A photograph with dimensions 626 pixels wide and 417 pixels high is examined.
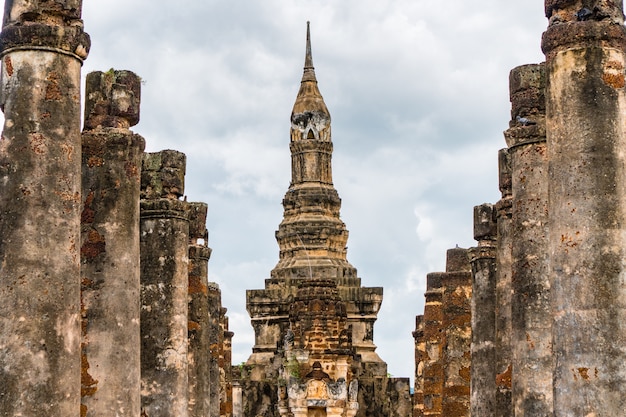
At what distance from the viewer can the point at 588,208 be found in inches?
381

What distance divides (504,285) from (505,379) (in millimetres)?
1140

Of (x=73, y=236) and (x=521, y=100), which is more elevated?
(x=521, y=100)

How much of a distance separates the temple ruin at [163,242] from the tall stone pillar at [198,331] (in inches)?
1.4

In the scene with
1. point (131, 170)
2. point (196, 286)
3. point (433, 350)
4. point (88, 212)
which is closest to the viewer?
point (88, 212)

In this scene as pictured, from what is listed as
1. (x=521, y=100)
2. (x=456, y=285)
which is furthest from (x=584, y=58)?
(x=456, y=285)

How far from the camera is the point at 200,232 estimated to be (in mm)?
19672

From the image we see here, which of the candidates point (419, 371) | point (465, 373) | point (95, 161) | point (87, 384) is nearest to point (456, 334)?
point (465, 373)

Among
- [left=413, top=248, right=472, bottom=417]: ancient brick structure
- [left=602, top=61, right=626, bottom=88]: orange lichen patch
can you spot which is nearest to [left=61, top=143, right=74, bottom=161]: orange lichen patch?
[left=602, top=61, right=626, bottom=88]: orange lichen patch

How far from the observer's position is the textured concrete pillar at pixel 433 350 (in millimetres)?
26906

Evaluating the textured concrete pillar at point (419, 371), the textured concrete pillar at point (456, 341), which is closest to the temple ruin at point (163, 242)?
the textured concrete pillar at point (456, 341)

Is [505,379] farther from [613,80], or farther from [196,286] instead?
[613,80]

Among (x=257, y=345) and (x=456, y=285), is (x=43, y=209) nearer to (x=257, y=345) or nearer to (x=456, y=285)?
(x=456, y=285)

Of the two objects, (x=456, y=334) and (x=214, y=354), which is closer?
(x=214, y=354)

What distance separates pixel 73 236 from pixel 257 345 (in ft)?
128
